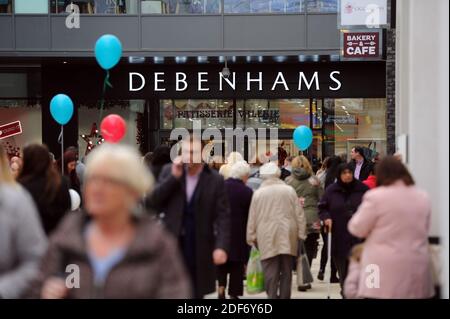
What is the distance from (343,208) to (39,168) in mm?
4251

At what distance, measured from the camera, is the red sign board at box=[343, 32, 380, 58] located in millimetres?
17516

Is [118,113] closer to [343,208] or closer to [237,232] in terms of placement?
[237,232]

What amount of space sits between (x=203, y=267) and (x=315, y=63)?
62.8ft

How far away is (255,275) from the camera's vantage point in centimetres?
1105

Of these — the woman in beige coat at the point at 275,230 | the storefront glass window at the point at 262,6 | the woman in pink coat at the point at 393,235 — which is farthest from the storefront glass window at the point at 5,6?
the woman in pink coat at the point at 393,235

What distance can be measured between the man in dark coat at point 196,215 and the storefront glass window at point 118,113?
19.1 metres

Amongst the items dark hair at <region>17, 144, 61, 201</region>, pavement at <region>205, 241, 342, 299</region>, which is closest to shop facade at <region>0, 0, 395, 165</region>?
pavement at <region>205, 241, 342, 299</region>

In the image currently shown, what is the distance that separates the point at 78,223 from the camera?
14.3 feet

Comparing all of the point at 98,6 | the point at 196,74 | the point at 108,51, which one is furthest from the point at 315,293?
the point at 196,74

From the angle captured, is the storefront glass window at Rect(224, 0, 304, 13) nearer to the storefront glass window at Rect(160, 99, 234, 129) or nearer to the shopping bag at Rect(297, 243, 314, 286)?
the storefront glass window at Rect(160, 99, 234, 129)

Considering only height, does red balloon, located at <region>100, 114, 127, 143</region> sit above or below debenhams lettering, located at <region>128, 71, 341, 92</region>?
below

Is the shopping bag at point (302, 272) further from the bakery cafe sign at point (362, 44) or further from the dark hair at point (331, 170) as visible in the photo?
the bakery cafe sign at point (362, 44)

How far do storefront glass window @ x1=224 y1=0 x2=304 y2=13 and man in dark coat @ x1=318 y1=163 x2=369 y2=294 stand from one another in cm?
1467
